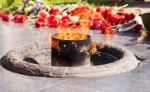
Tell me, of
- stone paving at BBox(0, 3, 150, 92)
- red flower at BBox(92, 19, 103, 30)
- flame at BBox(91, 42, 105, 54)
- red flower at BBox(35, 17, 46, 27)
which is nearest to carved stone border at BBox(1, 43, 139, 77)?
stone paving at BBox(0, 3, 150, 92)

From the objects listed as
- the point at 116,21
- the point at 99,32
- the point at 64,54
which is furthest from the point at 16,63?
the point at 116,21

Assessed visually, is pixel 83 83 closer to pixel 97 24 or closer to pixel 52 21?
pixel 97 24

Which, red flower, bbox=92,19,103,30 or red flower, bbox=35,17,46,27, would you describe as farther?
red flower, bbox=35,17,46,27

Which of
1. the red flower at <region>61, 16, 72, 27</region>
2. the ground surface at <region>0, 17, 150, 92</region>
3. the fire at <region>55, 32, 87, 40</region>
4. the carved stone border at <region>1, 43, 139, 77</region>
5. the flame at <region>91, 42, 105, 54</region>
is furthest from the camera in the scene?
the red flower at <region>61, 16, 72, 27</region>

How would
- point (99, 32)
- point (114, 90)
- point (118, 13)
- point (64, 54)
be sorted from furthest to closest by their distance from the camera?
1. point (118, 13)
2. point (99, 32)
3. point (64, 54)
4. point (114, 90)

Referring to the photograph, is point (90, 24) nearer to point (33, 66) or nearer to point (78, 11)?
point (78, 11)

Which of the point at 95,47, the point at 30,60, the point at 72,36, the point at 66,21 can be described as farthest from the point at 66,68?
the point at 66,21

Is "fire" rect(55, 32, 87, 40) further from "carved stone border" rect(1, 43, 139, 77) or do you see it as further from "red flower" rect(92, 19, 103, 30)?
"red flower" rect(92, 19, 103, 30)

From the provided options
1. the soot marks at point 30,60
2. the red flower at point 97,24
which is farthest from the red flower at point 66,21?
the soot marks at point 30,60

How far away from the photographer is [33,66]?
2.93m

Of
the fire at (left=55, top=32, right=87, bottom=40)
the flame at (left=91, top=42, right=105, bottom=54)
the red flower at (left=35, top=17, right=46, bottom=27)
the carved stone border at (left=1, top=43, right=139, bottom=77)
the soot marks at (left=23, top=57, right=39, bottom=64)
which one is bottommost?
the red flower at (left=35, top=17, right=46, bottom=27)

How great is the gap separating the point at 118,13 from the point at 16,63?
2302 mm

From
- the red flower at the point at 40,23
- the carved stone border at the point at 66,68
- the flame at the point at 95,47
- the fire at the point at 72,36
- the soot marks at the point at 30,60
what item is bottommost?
the red flower at the point at 40,23

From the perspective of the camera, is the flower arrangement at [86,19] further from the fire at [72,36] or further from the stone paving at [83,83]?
the stone paving at [83,83]
